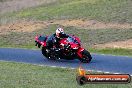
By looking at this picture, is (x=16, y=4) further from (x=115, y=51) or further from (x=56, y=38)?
(x=56, y=38)

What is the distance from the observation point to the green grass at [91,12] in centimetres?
4128

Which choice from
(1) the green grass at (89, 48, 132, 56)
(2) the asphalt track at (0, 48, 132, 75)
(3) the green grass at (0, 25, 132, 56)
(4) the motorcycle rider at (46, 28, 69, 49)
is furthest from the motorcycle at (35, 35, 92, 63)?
A: (3) the green grass at (0, 25, 132, 56)

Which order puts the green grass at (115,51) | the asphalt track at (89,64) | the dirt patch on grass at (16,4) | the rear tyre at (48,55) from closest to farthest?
the asphalt track at (89,64) < the rear tyre at (48,55) < the green grass at (115,51) < the dirt patch on grass at (16,4)

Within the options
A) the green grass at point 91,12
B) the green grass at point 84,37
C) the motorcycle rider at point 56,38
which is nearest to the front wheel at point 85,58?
the motorcycle rider at point 56,38

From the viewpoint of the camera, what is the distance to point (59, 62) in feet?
69.7

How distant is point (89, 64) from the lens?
66.0 feet

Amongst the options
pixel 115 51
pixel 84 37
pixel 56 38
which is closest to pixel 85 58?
pixel 56 38

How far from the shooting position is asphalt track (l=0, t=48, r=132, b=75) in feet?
60.6

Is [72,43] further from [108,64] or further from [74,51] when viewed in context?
[108,64]

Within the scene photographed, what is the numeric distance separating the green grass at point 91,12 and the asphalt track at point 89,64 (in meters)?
15.7

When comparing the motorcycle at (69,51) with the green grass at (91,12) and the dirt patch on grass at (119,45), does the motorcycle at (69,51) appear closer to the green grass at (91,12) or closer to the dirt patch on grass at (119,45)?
the dirt patch on grass at (119,45)

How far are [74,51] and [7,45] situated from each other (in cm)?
1094

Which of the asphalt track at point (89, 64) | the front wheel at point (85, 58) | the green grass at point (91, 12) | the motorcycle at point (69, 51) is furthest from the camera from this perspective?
the green grass at point (91, 12)

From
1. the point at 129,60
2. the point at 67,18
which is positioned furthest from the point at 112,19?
the point at 129,60
